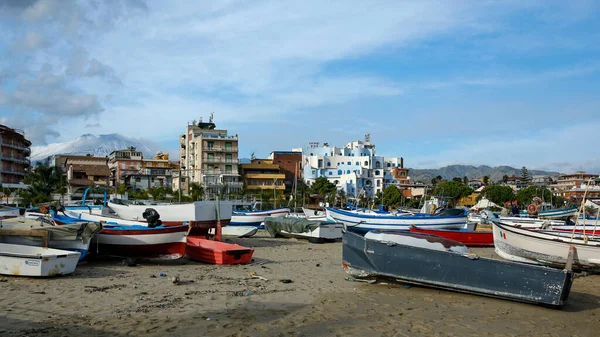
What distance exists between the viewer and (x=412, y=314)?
1097 cm

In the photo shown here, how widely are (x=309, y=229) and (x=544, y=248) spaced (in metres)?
13.9

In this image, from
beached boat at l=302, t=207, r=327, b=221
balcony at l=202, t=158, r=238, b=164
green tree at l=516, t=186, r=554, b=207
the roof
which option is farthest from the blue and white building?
beached boat at l=302, t=207, r=327, b=221

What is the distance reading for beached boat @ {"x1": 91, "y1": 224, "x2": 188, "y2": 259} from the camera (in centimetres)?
1789

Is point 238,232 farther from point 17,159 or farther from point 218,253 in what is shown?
point 17,159

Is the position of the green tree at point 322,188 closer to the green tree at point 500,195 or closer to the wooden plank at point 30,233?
the green tree at point 500,195

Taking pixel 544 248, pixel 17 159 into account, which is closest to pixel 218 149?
pixel 17 159

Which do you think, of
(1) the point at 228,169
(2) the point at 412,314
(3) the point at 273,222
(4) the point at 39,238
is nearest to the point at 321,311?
(2) the point at 412,314

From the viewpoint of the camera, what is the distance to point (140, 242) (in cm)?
1791

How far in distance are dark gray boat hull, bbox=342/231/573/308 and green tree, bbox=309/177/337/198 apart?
263 feet

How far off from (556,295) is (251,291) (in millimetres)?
7053

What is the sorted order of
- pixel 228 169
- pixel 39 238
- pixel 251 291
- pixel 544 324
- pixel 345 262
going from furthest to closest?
pixel 228 169, pixel 39 238, pixel 345 262, pixel 251 291, pixel 544 324

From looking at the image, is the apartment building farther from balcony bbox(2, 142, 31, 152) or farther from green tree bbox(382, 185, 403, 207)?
green tree bbox(382, 185, 403, 207)

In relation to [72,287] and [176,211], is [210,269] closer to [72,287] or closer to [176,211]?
[72,287]

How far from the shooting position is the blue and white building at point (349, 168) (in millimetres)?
107188
